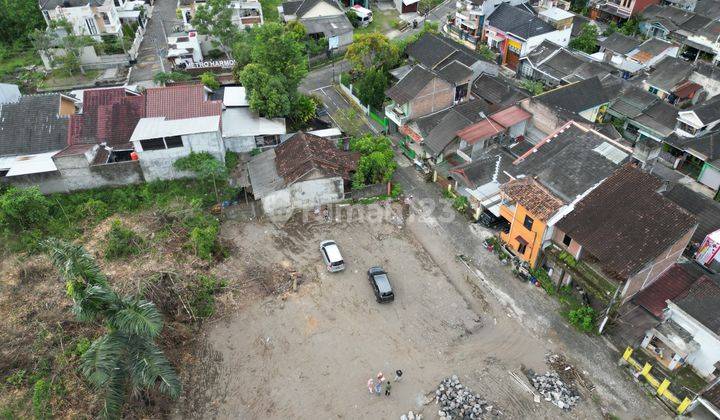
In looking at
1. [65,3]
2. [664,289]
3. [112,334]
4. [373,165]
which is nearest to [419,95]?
[373,165]

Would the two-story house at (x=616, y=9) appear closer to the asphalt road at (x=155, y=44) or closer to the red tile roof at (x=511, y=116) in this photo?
the red tile roof at (x=511, y=116)

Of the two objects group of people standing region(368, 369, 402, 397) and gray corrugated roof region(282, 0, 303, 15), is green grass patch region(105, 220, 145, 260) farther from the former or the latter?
gray corrugated roof region(282, 0, 303, 15)

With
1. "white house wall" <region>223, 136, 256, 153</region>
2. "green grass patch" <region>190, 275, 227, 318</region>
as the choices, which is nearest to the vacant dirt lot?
"green grass patch" <region>190, 275, 227, 318</region>

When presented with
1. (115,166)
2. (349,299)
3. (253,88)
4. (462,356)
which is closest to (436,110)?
(253,88)

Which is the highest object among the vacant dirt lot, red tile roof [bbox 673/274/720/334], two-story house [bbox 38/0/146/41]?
two-story house [bbox 38/0/146/41]

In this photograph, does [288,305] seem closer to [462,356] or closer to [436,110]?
[462,356]

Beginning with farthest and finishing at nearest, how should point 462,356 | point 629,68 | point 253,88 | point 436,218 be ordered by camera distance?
1. point 629,68
2. point 253,88
3. point 436,218
4. point 462,356
